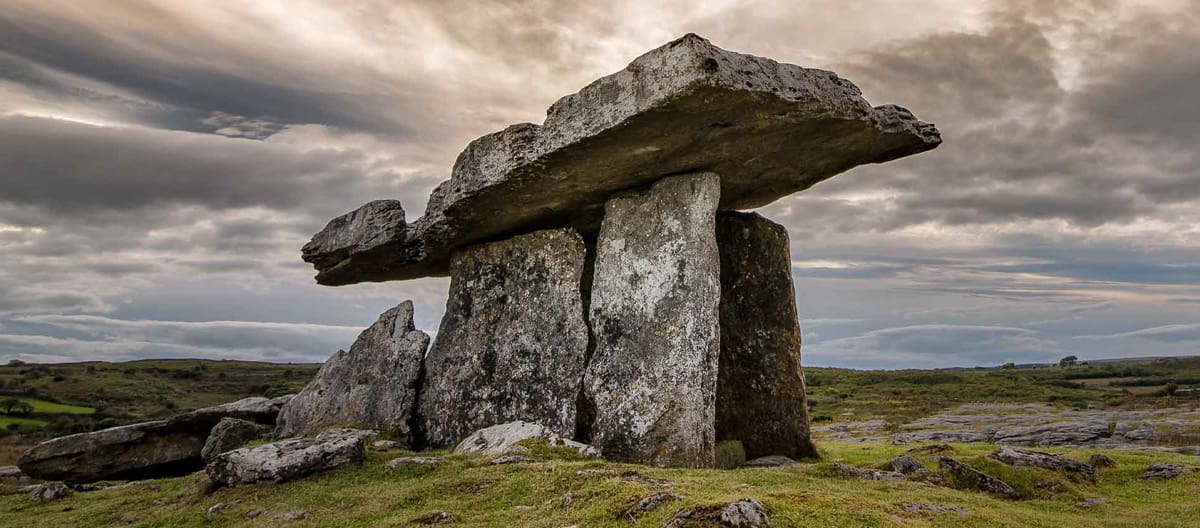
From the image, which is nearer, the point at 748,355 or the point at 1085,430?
the point at 748,355

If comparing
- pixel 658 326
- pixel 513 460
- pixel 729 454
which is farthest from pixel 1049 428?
pixel 513 460

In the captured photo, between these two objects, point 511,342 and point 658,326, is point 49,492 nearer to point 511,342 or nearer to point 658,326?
point 511,342

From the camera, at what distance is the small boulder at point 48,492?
13595 mm

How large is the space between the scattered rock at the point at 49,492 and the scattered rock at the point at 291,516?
6.85 meters

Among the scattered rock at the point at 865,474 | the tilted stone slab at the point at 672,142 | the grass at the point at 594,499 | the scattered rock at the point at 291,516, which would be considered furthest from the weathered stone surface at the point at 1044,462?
the scattered rock at the point at 291,516

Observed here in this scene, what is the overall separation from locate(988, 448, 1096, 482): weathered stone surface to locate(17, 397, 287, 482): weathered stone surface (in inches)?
586

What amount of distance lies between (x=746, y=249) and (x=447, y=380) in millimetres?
6408

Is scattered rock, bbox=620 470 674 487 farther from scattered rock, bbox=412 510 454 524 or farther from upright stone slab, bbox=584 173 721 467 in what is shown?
upright stone slab, bbox=584 173 721 467

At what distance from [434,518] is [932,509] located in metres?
4.97

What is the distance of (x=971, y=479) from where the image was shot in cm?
1023

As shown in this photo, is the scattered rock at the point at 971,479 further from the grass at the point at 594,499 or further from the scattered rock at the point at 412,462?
the scattered rock at the point at 412,462

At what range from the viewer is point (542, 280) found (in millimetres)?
15453

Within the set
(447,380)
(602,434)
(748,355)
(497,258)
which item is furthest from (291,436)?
(748,355)

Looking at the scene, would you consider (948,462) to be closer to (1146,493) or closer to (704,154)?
(1146,493)
